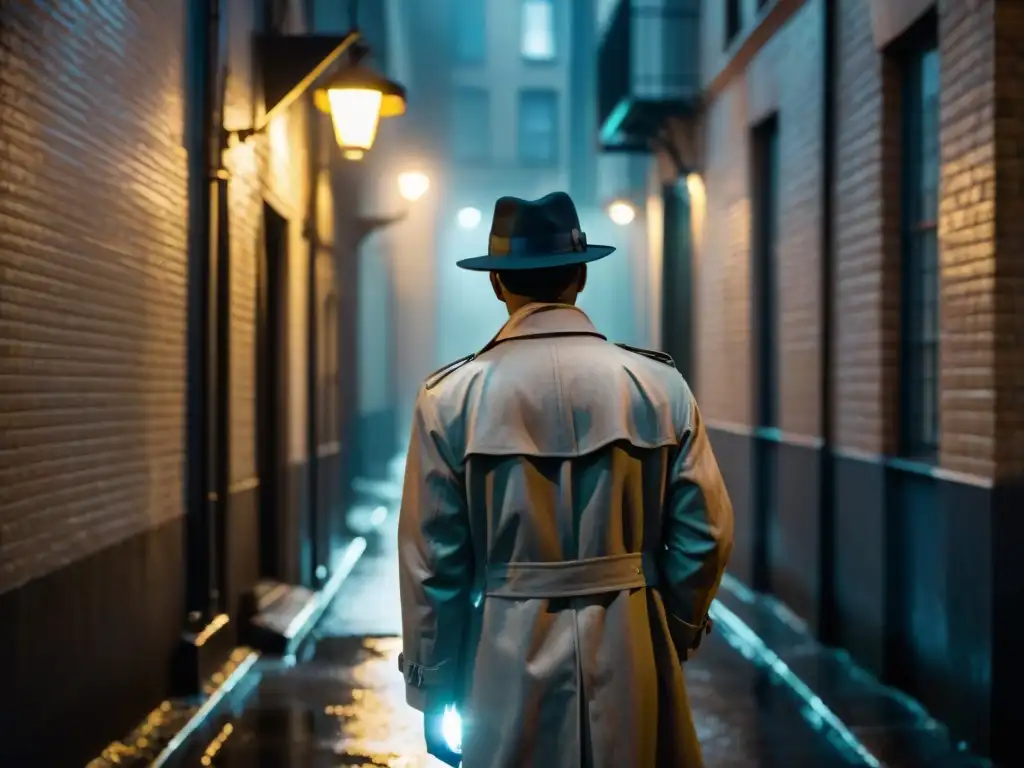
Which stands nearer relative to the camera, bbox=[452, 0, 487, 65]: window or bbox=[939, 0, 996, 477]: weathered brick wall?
bbox=[939, 0, 996, 477]: weathered brick wall

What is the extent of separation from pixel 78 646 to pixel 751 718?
3.44m

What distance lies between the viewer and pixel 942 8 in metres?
6.74

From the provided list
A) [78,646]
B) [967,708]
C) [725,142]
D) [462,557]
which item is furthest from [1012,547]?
[725,142]

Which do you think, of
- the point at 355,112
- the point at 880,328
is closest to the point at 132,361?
the point at 355,112

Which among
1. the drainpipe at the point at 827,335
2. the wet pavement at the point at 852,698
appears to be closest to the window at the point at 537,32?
the drainpipe at the point at 827,335

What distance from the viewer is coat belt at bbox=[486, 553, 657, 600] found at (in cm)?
315

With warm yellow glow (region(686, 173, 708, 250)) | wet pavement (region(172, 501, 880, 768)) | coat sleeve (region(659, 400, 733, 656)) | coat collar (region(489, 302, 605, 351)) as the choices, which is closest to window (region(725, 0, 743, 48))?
warm yellow glow (region(686, 173, 708, 250))

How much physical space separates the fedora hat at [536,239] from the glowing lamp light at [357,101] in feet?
18.6

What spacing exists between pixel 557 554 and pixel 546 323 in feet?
1.91

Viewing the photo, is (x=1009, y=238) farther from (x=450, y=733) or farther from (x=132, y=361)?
(x=132, y=361)

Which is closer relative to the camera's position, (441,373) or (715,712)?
(441,373)

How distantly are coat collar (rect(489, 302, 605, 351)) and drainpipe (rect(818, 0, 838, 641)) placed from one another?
587 centimetres

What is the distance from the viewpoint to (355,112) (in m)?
8.88

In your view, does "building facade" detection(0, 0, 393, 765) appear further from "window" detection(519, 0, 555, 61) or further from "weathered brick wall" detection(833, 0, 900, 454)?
"window" detection(519, 0, 555, 61)
